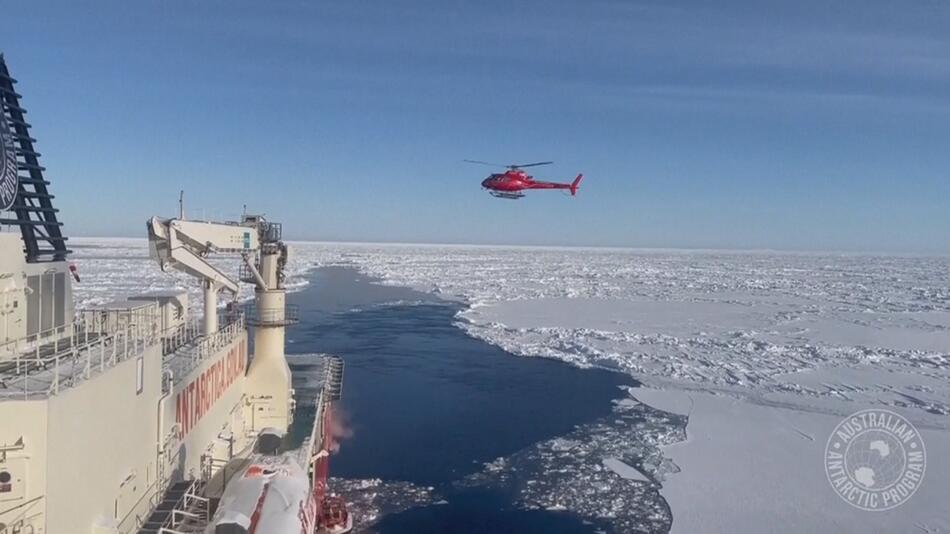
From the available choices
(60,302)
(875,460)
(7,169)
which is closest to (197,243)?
(60,302)

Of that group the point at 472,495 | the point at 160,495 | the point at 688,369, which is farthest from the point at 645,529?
the point at 688,369

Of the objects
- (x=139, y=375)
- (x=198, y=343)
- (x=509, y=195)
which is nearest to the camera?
(x=139, y=375)

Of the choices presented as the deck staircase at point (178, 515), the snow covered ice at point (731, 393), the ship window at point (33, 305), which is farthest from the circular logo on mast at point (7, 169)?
the snow covered ice at point (731, 393)

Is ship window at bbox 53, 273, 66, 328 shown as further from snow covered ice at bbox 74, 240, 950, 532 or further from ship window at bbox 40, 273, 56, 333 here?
snow covered ice at bbox 74, 240, 950, 532

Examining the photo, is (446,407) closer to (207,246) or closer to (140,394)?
(207,246)

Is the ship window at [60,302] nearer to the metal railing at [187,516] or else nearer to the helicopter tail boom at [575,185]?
the metal railing at [187,516]

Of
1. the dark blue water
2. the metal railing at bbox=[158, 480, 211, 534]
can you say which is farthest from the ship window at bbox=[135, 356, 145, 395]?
the dark blue water

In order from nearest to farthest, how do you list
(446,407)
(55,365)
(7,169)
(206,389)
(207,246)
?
(55,365), (7,169), (206,389), (207,246), (446,407)
